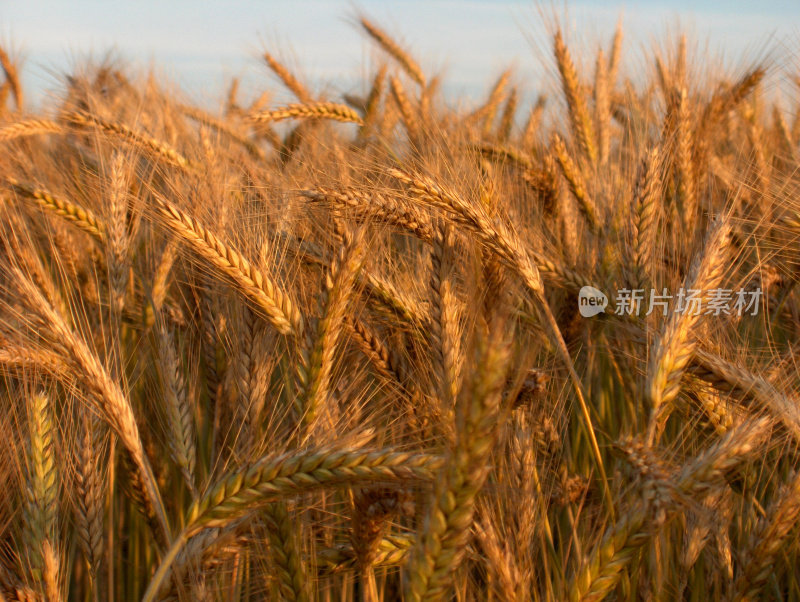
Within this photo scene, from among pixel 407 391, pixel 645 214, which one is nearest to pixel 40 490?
pixel 407 391

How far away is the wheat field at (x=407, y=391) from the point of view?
40.8 inches

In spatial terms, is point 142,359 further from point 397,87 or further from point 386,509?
point 397,87

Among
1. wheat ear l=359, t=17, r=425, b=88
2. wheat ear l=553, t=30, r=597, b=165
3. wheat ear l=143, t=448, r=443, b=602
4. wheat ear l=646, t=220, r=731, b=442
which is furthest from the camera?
wheat ear l=359, t=17, r=425, b=88

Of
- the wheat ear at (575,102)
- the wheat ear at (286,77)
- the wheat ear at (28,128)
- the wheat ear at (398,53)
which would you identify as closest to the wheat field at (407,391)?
the wheat ear at (575,102)

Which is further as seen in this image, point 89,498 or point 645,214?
point 645,214

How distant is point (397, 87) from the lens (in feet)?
11.2

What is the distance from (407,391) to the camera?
1.46m

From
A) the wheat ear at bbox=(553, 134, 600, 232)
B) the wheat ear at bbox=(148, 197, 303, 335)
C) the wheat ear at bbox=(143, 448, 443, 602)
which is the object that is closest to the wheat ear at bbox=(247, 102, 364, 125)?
the wheat ear at bbox=(553, 134, 600, 232)

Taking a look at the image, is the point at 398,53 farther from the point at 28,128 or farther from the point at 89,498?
the point at 89,498

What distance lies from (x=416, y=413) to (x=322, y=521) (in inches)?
12.0

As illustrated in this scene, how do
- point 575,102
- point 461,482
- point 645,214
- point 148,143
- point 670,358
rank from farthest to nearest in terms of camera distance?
point 575,102 → point 148,143 → point 645,214 → point 670,358 → point 461,482

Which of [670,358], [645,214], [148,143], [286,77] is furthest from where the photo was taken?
[286,77]

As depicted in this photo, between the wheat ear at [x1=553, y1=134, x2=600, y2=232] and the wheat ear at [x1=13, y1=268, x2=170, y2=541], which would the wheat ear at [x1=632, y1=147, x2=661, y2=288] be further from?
the wheat ear at [x1=13, y1=268, x2=170, y2=541]

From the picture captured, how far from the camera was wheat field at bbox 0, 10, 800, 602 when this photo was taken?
40.8 inches
